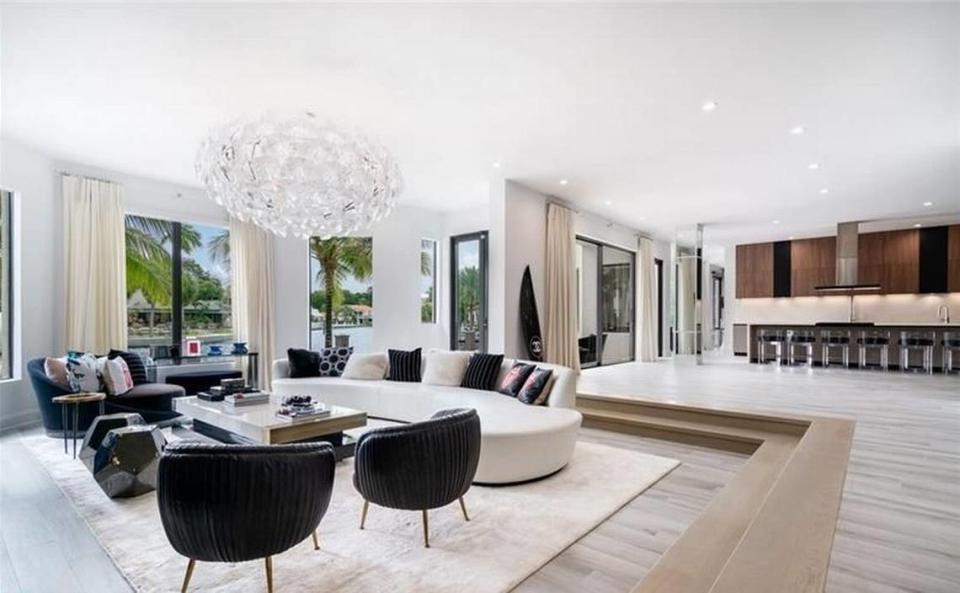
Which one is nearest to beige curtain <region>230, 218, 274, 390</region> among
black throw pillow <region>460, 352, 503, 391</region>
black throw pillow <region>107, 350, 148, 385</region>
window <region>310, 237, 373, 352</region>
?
window <region>310, 237, 373, 352</region>

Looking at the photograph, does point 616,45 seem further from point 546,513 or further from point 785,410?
point 785,410

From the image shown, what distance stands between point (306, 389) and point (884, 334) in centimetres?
1170

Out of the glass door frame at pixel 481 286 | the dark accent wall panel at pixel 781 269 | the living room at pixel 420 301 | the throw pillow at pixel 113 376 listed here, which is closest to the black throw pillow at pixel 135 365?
the living room at pixel 420 301

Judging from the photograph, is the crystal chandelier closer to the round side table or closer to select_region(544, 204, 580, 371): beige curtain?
the round side table

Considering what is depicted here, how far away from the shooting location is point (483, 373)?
5.25m

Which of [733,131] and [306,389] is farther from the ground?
[733,131]

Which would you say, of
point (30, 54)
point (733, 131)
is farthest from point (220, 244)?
point (733, 131)

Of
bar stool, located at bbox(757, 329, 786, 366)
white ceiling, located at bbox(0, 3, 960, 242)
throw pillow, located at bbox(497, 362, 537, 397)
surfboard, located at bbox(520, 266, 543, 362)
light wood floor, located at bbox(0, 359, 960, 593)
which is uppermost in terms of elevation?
white ceiling, located at bbox(0, 3, 960, 242)

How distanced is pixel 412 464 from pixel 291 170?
258 cm

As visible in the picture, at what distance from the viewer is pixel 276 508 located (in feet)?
6.86

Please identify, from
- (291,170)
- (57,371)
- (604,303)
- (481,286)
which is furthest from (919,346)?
(57,371)

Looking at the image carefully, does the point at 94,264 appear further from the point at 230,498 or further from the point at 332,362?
→ the point at 230,498

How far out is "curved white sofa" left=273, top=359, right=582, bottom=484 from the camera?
3504 millimetres

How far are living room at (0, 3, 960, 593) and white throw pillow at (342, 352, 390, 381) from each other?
0.03 m
